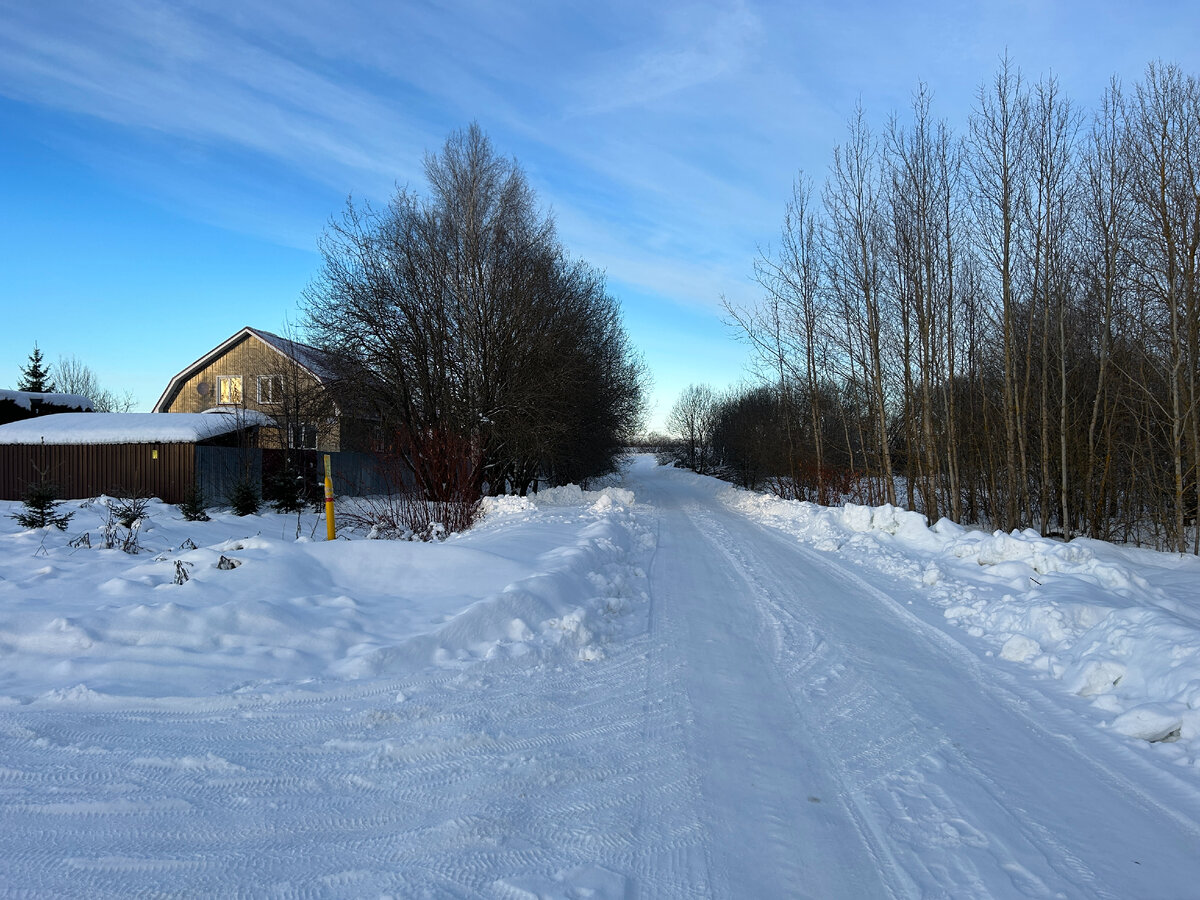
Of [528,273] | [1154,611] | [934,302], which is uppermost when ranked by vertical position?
[528,273]

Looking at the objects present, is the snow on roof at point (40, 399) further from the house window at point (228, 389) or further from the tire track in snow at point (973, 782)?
the tire track in snow at point (973, 782)

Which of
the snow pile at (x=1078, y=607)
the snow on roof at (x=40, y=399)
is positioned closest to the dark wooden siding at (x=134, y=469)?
the snow pile at (x=1078, y=607)

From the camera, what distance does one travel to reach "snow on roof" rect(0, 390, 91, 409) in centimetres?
3859

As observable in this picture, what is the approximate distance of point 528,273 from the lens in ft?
71.7

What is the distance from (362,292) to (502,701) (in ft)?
57.1

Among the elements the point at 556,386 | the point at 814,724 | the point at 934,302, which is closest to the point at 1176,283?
the point at 934,302

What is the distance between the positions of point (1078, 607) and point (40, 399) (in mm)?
50206

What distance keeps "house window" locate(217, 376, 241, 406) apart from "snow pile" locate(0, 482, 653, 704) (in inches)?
1180

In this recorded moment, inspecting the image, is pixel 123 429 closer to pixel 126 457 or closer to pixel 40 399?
pixel 126 457

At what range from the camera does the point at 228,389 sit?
119 feet

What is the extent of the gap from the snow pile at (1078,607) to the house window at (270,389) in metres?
23.2

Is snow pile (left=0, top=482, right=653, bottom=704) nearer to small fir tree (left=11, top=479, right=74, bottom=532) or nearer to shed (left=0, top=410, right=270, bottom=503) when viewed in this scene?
small fir tree (left=11, top=479, right=74, bottom=532)

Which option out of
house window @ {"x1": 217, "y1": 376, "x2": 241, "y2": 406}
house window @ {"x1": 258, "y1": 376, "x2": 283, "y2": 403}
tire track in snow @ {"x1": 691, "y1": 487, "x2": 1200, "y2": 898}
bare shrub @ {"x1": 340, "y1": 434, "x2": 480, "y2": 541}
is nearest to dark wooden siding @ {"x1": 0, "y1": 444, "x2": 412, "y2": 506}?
house window @ {"x1": 258, "y1": 376, "x2": 283, "y2": 403}

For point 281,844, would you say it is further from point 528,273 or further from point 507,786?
point 528,273
